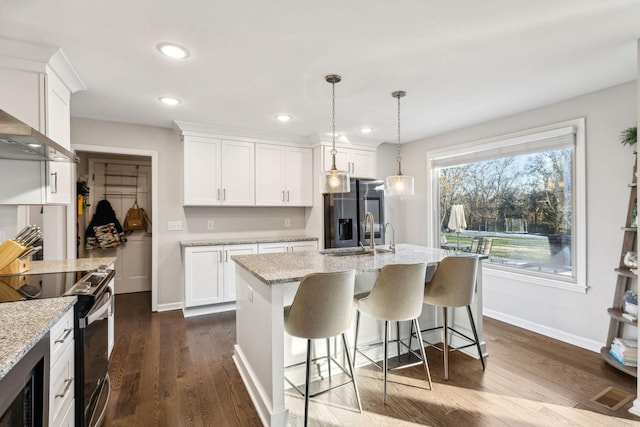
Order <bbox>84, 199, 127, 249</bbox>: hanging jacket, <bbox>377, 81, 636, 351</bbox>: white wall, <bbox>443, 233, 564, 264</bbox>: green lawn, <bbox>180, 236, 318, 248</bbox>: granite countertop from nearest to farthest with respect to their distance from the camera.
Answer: <bbox>377, 81, 636, 351</bbox>: white wall
<bbox>443, 233, 564, 264</bbox>: green lawn
<bbox>180, 236, 318, 248</bbox>: granite countertop
<bbox>84, 199, 127, 249</bbox>: hanging jacket

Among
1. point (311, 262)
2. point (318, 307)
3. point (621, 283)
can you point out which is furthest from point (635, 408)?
point (311, 262)

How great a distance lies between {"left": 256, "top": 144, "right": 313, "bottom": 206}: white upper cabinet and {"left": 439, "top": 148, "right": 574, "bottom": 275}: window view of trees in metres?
2.04

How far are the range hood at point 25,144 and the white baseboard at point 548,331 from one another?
430 cm

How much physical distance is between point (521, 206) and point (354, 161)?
219cm

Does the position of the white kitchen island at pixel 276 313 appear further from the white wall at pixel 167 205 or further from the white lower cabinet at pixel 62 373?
the white wall at pixel 167 205

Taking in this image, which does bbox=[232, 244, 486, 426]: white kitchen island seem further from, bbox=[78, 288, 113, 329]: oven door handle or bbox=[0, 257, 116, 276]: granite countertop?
bbox=[0, 257, 116, 276]: granite countertop

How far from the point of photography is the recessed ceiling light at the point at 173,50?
2046 mm

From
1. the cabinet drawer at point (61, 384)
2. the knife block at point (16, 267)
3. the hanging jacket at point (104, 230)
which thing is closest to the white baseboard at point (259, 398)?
the cabinet drawer at point (61, 384)

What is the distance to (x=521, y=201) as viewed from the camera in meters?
3.61

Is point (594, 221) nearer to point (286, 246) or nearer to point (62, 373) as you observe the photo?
point (286, 246)

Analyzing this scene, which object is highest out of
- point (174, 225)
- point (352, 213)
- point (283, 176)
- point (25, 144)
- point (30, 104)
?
point (30, 104)

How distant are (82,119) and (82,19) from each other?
89.7 inches

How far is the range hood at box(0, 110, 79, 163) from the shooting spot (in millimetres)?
1408

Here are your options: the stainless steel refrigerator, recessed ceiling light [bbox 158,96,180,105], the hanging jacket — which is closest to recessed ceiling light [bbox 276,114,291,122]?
recessed ceiling light [bbox 158,96,180,105]
